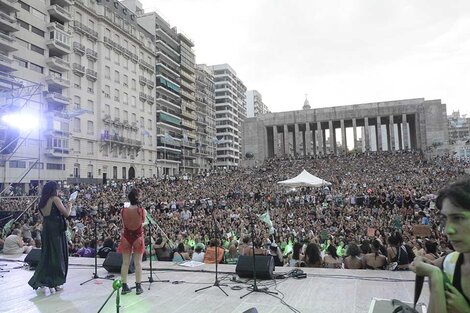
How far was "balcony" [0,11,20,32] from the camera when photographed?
3231 centimetres

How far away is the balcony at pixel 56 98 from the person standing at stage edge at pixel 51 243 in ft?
117

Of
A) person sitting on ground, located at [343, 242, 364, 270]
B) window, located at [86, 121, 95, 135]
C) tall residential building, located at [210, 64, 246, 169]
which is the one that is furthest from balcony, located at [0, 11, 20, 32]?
tall residential building, located at [210, 64, 246, 169]

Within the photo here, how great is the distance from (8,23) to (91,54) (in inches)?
491

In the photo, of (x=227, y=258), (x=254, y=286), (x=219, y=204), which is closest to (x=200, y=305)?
(x=254, y=286)

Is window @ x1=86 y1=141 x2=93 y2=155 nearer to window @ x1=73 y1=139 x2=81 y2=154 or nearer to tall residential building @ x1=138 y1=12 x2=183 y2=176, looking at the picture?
window @ x1=73 y1=139 x2=81 y2=154

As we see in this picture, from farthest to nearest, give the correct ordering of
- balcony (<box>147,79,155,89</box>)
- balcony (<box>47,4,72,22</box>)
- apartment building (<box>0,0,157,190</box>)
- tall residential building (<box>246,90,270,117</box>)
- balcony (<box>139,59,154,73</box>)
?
1. tall residential building (<box>246,90,270,117</box>)
2. balcony (<box>147,79,155,89</box>)
3. balcony (<box>139,59,154,73</box>)
4. balcony (<box>47,4,72,22</box>)
5. apartment building (<box>0,0,157,190</box>)

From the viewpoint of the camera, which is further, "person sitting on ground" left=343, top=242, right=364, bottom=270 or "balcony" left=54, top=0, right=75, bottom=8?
"balcony" left=54, top=0, right=75, bottom=8

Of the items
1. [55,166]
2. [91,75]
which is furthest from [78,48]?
[55,166]

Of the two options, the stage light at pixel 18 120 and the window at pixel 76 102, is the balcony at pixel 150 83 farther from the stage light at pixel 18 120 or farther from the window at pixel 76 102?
the stage light at pixel 18 120

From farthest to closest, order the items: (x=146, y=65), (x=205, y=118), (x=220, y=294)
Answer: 1. (x=205, y=118)
2. (x=146, y=65)
3. (x=220, y=294)

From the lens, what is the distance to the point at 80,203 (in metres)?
22.6

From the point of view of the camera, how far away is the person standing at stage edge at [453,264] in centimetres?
158

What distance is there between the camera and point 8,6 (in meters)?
33.3

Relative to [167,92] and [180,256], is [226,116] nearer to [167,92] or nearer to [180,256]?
[167,92]
